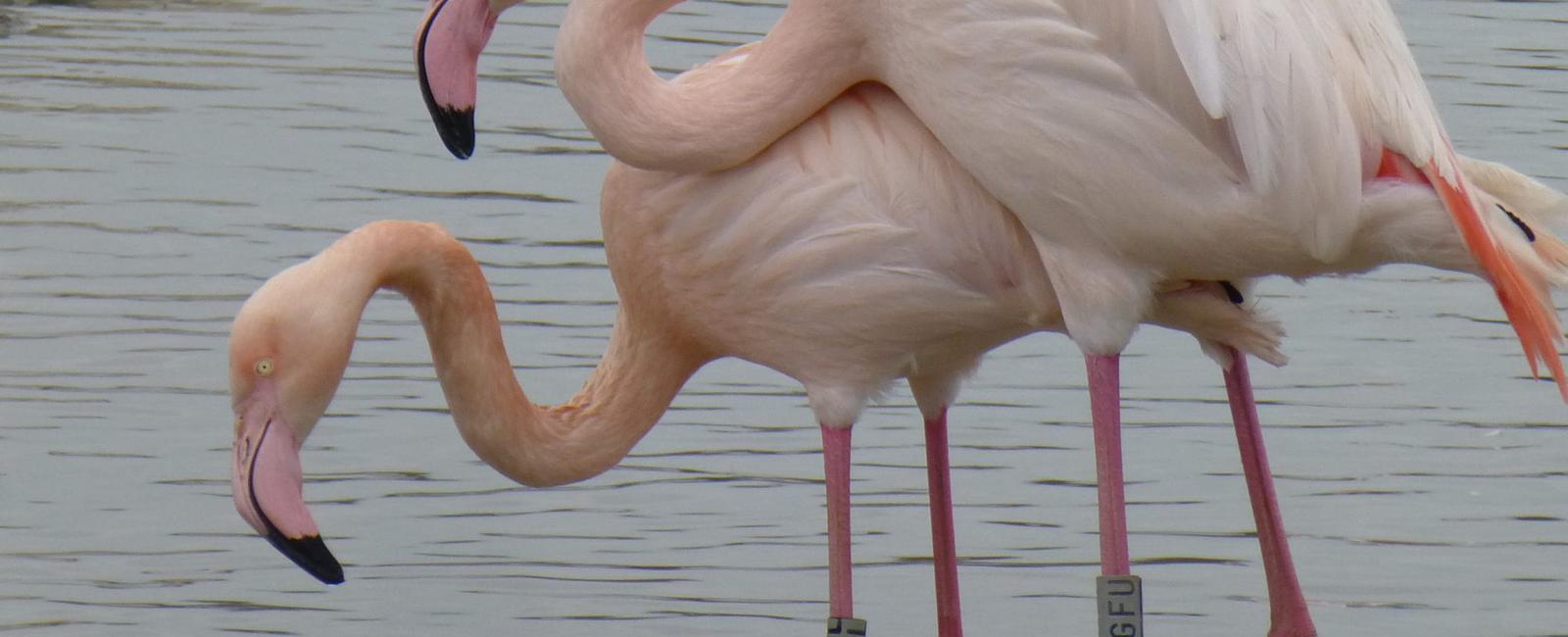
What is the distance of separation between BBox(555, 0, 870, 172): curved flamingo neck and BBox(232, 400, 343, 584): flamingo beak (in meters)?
0.72

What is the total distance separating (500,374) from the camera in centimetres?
473

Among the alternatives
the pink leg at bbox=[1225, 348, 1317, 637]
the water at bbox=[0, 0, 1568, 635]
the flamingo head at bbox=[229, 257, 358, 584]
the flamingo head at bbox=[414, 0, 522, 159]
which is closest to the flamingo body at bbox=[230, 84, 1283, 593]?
the flamingo head at bbox=[229, 257, 358, 584]

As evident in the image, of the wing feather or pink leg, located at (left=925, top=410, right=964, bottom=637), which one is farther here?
pink leg, located at (left=925, top=410, right=964, bottom=637)

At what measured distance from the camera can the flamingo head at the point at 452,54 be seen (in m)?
4.44

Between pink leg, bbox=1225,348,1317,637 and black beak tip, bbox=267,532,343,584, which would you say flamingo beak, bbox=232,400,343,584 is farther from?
pink leg, bbox=1225,348,1317,637

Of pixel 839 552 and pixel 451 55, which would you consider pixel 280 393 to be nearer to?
pixel 451 55

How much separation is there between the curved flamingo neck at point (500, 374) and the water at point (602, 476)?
1.26 ft

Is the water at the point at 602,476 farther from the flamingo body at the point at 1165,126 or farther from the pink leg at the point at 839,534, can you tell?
the flamingo body at the point at 1165,126

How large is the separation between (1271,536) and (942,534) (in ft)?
1.89

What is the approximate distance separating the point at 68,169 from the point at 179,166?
1.04 feet

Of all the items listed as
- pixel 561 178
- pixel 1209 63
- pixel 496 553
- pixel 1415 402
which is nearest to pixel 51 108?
pixel 561 178

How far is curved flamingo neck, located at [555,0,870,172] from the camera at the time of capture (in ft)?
14.3

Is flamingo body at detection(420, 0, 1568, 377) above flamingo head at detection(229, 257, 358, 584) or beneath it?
above

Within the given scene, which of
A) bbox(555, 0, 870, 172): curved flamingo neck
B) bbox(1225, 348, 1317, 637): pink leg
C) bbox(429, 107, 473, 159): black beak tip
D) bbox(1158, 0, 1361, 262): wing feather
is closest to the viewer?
bbox(1158, 0, 1361, 262): wing feather
